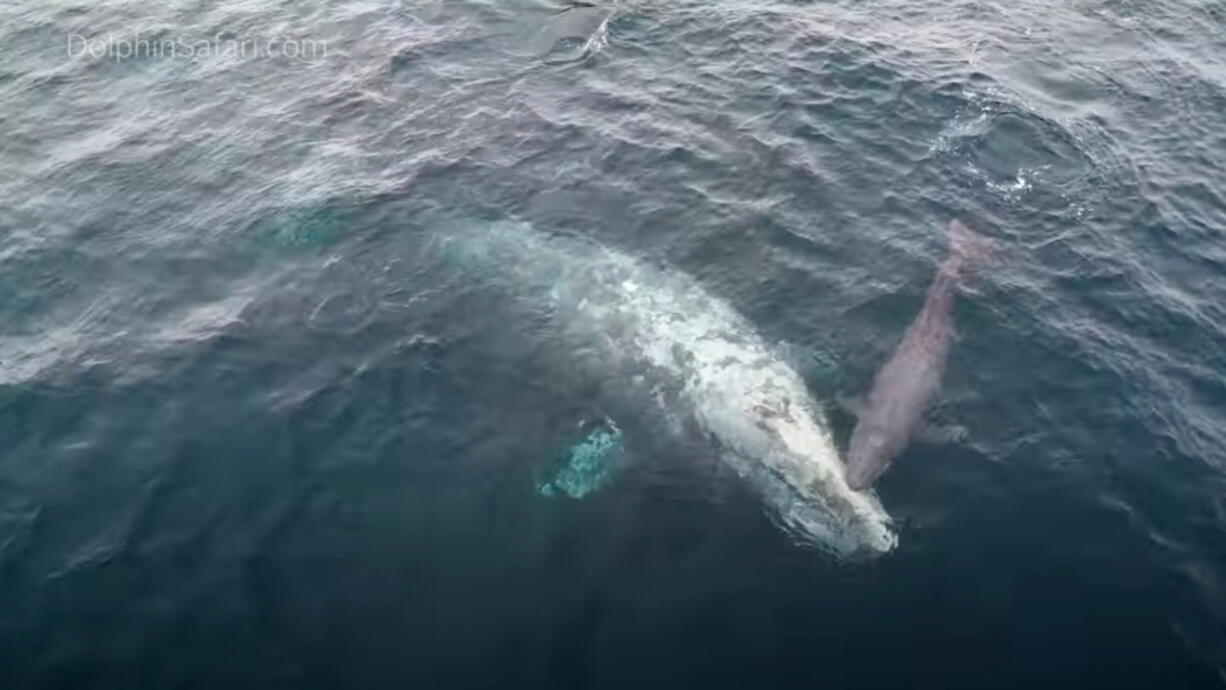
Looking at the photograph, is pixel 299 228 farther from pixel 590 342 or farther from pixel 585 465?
pixel 585 465

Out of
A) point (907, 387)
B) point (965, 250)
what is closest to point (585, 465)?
point (907, 387)

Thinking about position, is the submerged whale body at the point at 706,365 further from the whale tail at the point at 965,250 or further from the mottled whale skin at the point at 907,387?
the whale tail at the point at 965,250

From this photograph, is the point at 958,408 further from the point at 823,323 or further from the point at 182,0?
the point at 182,0

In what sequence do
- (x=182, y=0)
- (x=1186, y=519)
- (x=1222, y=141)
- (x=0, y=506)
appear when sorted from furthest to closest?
(x=182, y=0) < (x=1222, y=141) < (x=0, y=506) < (x=1186, y=519)

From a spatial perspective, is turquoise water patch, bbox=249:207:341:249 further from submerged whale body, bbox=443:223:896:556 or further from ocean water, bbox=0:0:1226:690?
submerged whale body, bbox=443:223:896:556

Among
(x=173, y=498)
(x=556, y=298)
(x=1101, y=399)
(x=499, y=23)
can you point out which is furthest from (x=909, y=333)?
(x=499, y=23)
